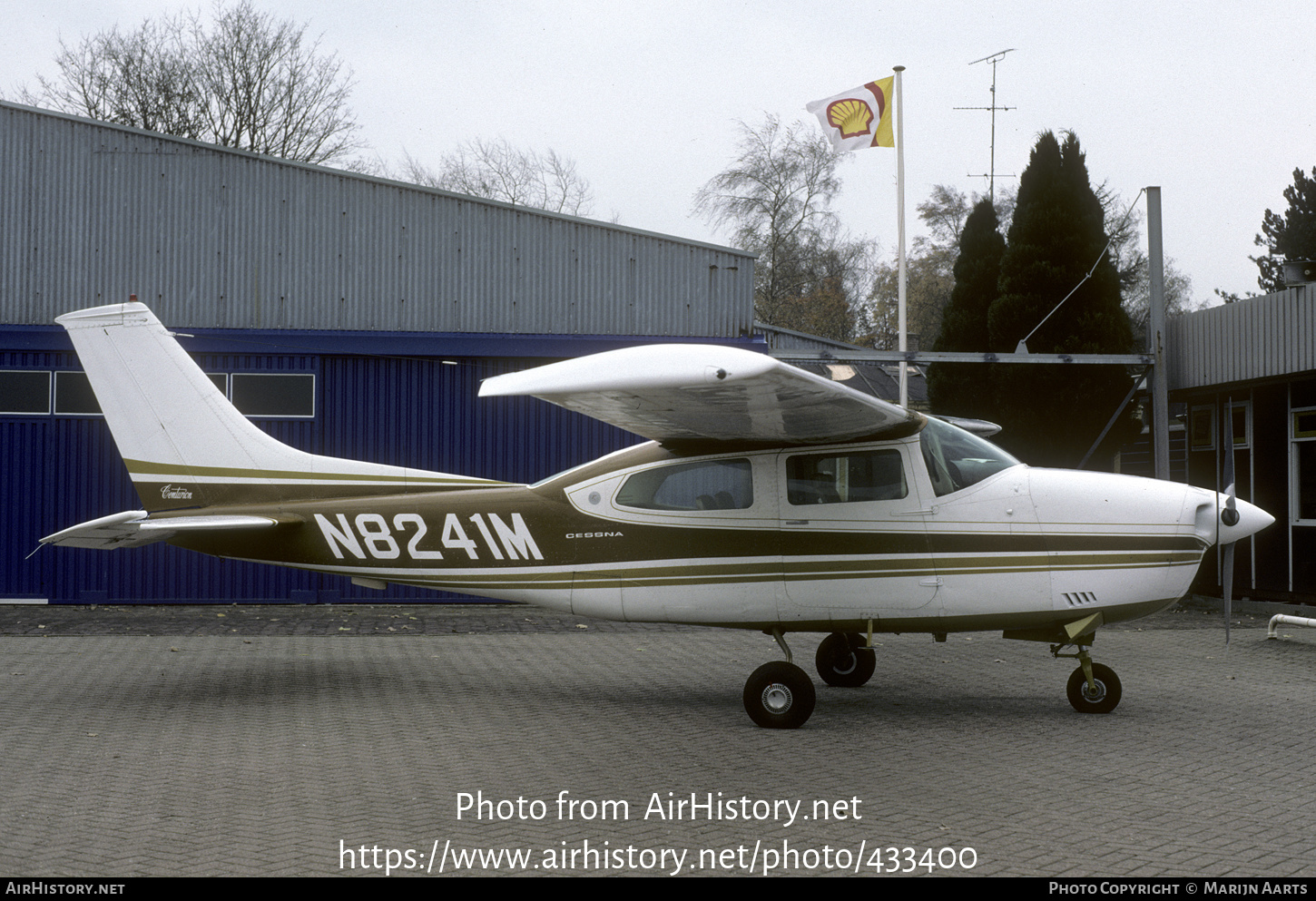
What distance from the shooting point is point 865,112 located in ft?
61.9

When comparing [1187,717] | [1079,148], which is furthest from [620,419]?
[1079,148]

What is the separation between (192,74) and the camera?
3094 cm

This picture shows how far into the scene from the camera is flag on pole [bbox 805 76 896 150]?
61.8ft

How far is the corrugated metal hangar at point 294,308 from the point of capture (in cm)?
1366

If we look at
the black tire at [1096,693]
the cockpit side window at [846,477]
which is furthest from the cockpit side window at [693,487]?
the black tire at [1096,693]

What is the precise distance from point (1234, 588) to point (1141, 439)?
188 inches

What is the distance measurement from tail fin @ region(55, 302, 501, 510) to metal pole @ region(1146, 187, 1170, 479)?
926 cm

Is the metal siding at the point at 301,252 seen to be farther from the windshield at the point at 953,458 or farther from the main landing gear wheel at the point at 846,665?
the windshield at the point at 953,458

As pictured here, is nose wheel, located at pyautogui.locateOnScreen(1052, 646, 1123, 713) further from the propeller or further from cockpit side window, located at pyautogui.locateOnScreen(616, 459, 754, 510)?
cockpit side window, located at pyautogui.locateOnScreen(616, 459, 754, 510)

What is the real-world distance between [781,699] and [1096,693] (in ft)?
7.44

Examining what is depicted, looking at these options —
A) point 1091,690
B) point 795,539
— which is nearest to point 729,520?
point 795,539

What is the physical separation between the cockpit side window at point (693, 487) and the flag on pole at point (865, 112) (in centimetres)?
1265

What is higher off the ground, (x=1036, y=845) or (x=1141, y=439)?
(x=1141, y=439)
